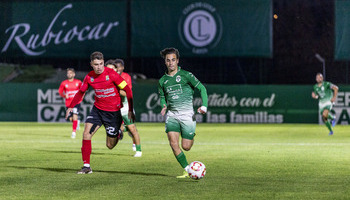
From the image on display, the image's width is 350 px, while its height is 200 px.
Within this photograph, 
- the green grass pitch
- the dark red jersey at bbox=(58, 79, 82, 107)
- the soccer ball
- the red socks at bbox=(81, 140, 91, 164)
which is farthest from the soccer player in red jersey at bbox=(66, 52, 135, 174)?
the dark red jersey at bbox=(58, 79, 82, 107)

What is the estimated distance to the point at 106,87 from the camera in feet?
42.8

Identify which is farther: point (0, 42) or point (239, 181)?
point (0, 42)

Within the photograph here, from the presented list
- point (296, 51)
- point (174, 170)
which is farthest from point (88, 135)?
point (296, 51)

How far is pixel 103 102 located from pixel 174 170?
1807mm

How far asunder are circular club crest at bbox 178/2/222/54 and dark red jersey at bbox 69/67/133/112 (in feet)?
73.2

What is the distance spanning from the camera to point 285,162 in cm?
1485

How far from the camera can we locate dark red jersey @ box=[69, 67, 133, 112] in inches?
509

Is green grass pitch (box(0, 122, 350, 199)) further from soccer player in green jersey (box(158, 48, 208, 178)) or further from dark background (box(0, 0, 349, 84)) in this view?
dark background (box(0, 0, 349, 84))

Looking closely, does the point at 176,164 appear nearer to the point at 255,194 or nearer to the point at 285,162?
the point at 285,162

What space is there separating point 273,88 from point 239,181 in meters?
22.4

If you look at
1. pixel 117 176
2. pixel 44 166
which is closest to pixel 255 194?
pixel 117 176

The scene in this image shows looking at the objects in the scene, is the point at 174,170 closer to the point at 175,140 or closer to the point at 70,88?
the point at 175,140

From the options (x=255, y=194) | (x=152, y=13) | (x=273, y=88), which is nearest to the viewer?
(x=255, y=194)

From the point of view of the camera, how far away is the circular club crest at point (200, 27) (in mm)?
35250
